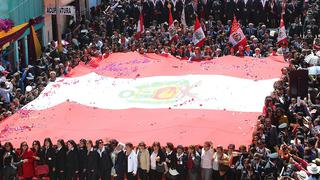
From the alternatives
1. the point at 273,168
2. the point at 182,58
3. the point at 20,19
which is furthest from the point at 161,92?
the point at 20,19

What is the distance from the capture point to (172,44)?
29.1m

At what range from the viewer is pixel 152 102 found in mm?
22547

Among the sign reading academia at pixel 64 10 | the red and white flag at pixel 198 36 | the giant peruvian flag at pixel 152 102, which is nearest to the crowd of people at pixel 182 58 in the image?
the red and white flag at pixel 198 36

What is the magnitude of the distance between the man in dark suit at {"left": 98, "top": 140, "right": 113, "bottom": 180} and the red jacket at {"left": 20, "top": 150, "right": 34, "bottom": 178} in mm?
1622

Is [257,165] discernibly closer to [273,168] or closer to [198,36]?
[273,168]

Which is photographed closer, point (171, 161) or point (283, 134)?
point (171, 161)

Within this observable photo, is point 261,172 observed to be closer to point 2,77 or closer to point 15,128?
point 15,128

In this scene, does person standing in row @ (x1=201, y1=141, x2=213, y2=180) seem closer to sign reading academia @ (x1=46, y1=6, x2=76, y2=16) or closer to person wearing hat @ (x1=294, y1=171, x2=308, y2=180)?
person wearing hat @ (x1=294, y1=171, x2=308, y2=180)

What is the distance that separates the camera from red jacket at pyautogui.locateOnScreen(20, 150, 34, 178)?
63.1ft

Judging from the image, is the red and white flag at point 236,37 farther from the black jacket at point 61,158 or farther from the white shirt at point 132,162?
the black jacket at point 61,158

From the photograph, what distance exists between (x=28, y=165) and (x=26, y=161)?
0.43 feet

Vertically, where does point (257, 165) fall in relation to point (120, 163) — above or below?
above

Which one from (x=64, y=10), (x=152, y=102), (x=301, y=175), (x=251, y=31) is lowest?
(x=301, y=175)

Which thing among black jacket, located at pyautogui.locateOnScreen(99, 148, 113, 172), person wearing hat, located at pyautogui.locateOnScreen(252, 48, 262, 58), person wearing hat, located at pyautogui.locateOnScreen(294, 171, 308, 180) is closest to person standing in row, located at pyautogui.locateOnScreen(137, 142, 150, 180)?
black jacket, located at pyautogui.locateOnScreen(99, 148, 113, 172)
